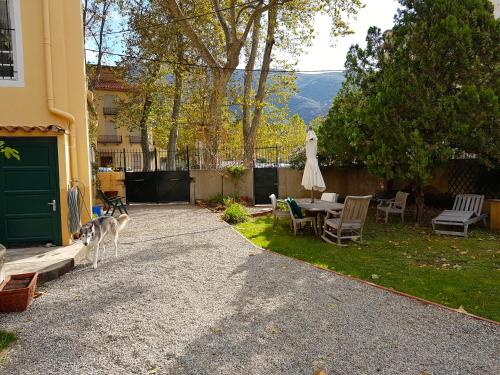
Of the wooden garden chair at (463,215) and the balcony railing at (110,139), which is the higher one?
the balcony railing at (110,139)

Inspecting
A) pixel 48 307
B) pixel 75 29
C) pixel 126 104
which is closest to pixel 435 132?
pixel 75 29

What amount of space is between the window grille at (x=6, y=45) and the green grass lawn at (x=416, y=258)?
621 centimetres

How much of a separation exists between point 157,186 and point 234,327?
13.0m

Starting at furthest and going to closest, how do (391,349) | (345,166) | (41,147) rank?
(345,166) < (41,147) < (391,349)

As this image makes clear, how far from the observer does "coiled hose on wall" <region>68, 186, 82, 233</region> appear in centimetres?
785

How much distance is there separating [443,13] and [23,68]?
10.2 m

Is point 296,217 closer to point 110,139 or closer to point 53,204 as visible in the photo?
point 53,204

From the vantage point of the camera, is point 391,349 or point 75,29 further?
point 75,29

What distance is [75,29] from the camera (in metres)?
8.36

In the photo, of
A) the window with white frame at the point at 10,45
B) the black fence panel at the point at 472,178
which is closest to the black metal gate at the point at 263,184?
the black fence panel at the point at 472,178

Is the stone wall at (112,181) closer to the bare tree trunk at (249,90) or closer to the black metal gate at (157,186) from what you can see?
the black metal gate at (157,186)

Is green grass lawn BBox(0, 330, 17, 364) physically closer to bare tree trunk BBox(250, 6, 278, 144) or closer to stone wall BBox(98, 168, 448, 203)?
stone wall BBox(98, 168, 448, 203)

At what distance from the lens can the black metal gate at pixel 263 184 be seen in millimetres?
16234

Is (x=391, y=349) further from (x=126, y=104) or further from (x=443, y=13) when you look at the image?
(x=126, y=104)
